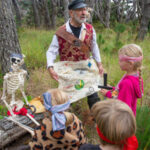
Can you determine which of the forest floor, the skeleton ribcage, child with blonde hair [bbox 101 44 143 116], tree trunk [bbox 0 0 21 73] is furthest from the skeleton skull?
tree trunk [bbox 0 0 21 73]

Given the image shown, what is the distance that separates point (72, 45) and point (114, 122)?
1.41m

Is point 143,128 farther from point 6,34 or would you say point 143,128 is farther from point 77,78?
point 6,34

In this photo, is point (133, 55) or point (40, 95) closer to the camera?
point (133, 55)

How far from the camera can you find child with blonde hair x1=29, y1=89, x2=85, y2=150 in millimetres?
1238

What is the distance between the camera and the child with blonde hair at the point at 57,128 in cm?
124

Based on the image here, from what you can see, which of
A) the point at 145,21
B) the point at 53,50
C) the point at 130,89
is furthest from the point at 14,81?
the point at 145,21

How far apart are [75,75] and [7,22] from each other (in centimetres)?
167

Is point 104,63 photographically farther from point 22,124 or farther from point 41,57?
point 22,124

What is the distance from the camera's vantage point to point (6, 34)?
2924 mm

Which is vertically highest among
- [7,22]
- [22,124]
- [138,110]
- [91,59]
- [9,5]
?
[9,5]

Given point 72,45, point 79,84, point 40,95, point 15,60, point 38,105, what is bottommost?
point 40,95

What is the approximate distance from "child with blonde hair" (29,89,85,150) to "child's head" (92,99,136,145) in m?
0.35

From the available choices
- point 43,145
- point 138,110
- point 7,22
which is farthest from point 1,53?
point 138,110

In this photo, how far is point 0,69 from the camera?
333 cm
